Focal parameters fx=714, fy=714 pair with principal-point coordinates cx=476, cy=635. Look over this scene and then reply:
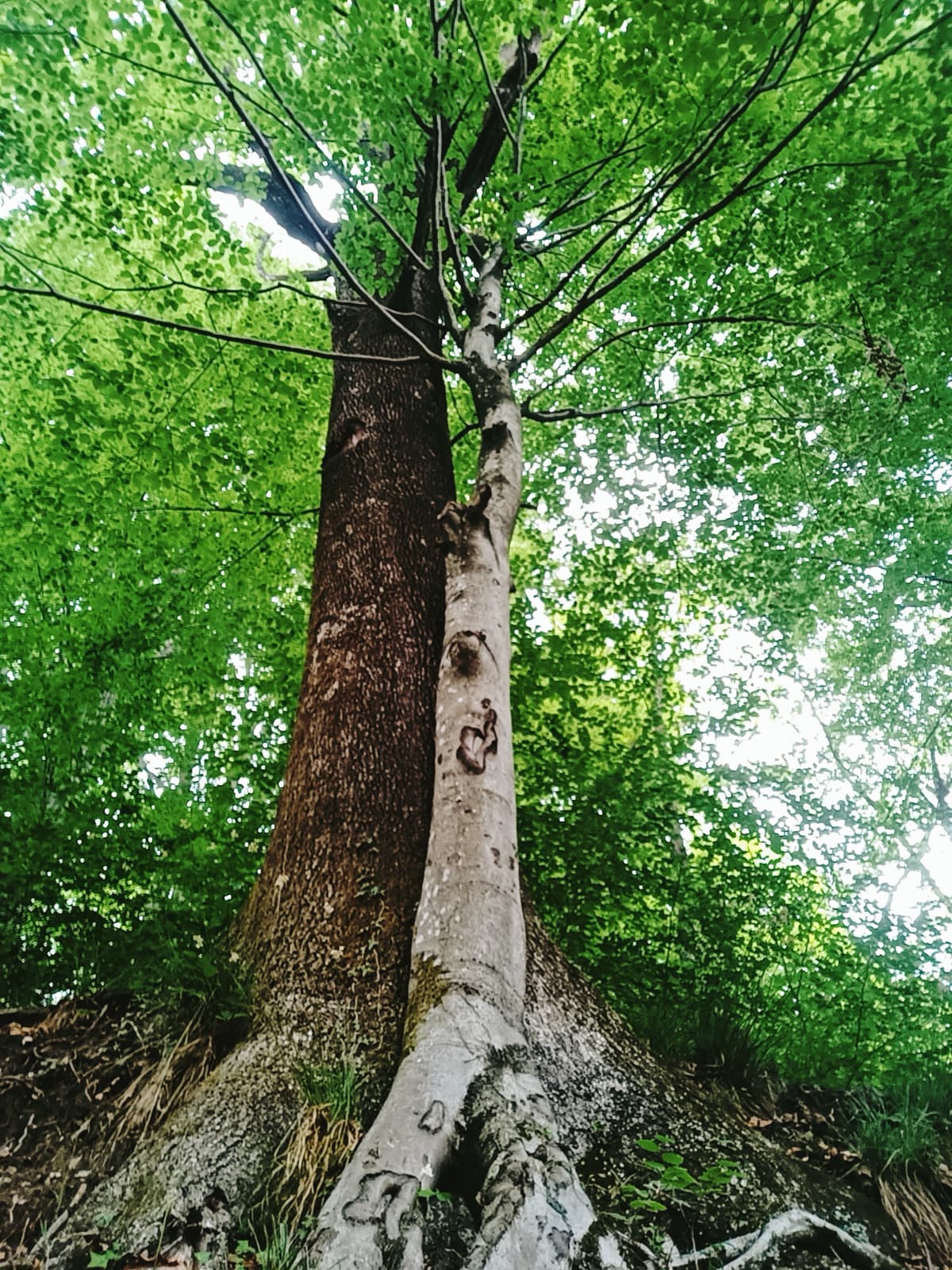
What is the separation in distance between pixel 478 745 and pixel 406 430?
2535mm

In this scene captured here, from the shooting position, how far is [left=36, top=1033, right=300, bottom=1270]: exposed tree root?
1.77m

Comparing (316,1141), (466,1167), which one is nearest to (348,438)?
(316,1141)

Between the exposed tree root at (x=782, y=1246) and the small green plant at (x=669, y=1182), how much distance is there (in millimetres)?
139

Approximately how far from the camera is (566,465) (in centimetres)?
773

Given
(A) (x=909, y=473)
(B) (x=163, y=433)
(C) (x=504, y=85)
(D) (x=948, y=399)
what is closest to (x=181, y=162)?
(B) (x=163, y=433)

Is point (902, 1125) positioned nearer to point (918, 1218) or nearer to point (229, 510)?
point (918, 1218)

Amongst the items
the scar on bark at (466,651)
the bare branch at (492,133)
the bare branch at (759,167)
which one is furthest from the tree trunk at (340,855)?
the bare branch at (492,133)

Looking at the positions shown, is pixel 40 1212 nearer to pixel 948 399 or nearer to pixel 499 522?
pixel 499 522

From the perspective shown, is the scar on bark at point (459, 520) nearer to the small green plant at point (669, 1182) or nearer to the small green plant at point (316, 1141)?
the small green plant at point (316, 1141)

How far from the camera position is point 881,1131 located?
2.88 meters

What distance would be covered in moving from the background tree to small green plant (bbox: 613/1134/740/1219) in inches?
8.8

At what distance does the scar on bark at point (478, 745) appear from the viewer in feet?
9.05

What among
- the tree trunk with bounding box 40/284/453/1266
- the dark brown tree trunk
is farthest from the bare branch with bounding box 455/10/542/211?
the tree trunk with bounding box 40/284/453/1266

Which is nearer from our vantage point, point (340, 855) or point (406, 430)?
point (340, 855)
